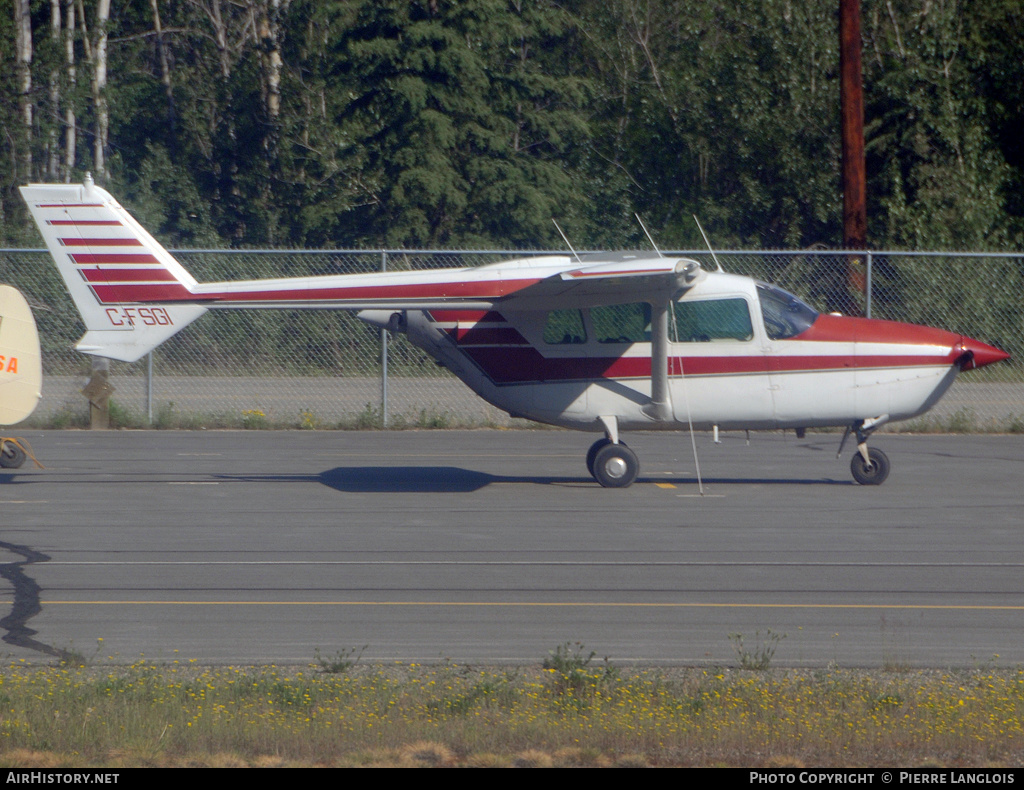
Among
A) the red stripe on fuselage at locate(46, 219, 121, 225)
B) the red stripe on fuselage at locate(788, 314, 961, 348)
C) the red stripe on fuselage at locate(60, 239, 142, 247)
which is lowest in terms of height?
the red stripe on fuselage at locate(788, 314, 961, 348)

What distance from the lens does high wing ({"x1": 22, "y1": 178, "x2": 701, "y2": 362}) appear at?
39.9 feet

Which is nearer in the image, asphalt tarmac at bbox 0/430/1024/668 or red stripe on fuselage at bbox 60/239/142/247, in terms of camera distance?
asphalt tarmac at bbox 0/430/1024/668

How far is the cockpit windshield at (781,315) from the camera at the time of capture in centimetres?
1271

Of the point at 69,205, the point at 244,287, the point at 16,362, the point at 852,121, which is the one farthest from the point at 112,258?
the point at 852,121

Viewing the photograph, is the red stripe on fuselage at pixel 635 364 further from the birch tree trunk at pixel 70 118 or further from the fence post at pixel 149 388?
the birch tree trunk at pixel 70 118

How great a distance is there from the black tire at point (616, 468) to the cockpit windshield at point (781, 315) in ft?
6.67

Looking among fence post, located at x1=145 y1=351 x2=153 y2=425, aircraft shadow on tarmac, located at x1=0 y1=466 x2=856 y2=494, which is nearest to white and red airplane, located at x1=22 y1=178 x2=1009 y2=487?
aircraft shadow on tarmac, located at x1=0 y1=466 x2=856 y2=494

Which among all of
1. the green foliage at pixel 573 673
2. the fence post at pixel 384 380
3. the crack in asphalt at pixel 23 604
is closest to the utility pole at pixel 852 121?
the fence post at pixel 384 380

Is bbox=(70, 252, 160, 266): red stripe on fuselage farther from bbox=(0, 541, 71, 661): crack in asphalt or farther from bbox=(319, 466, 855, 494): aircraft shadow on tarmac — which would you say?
bbox=(0, 541, 71, 661): crack in asphalt

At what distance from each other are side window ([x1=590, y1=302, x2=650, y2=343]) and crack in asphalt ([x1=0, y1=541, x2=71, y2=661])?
20.2ft

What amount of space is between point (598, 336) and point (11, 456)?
7.11 meters

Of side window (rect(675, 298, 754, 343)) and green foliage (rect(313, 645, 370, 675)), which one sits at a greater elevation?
side window (rect(675, 298, 754, 343))

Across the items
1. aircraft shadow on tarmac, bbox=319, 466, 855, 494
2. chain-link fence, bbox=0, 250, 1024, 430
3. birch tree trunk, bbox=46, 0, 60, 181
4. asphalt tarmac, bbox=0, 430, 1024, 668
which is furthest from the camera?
birch tree trunk, bbox=46, 0, 60, 181
